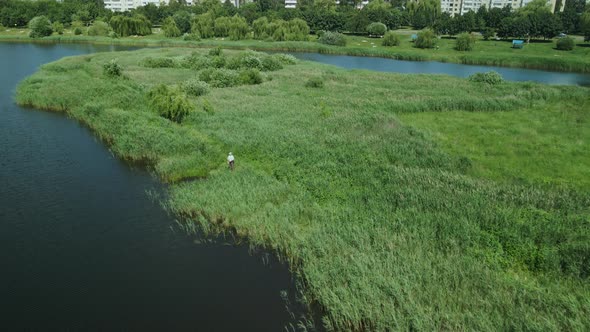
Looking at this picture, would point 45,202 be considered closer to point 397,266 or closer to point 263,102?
point 397,266

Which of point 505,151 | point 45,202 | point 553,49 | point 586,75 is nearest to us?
point 45,202

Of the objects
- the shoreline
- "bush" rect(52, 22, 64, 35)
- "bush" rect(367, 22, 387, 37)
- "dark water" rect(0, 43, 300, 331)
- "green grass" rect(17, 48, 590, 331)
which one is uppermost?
"bush" rect(367, 22, 387, 37)

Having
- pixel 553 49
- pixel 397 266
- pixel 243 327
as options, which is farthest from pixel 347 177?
pixel 553 49

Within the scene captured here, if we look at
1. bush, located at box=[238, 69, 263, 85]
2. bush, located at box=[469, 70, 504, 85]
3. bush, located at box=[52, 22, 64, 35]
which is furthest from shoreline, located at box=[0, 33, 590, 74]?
bush, located at box=[238, 69, 263, 85]

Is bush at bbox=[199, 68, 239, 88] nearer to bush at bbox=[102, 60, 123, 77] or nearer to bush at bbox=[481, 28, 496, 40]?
bush at bbox=[102, 60, 123, 77]

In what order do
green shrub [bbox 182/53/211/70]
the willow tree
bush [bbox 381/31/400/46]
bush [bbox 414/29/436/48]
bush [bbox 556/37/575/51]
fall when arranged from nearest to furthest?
green shrub [bbox 182/53/211/70] < bush [bbox 556/37/575/51] < bush [bbox 414/29/436/48] < bush [bbox 381/31/400/46] < the willow tree

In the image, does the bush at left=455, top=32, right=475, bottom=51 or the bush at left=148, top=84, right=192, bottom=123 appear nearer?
the bush at left=148, top=84, right=192, bottom=123
